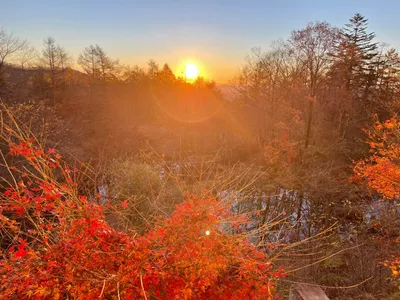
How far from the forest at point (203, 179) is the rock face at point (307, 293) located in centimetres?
11

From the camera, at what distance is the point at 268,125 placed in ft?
69.4

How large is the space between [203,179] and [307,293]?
13.6m

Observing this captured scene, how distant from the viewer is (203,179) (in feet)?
56.7

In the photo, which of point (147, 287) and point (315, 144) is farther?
point (315, 144)

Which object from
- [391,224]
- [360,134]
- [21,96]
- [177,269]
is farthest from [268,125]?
[21,96]

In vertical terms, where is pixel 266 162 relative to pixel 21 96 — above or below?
below

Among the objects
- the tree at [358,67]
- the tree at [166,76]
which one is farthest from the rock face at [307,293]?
the tree at [166,76]

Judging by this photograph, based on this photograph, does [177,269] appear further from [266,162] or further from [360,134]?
[360,134]

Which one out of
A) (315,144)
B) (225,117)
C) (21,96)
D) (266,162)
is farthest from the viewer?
(225,117)

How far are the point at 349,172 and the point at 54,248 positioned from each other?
19321 millimetres

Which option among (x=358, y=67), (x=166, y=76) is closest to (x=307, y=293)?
(x=358, y=67)

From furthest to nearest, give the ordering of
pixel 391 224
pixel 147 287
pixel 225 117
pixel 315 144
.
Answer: pixel 225 117
pixel 315 144
pixel 391 224
pixel 147 287

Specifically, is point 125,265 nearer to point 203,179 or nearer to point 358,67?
point 203,179

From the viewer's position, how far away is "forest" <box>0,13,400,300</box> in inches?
170
